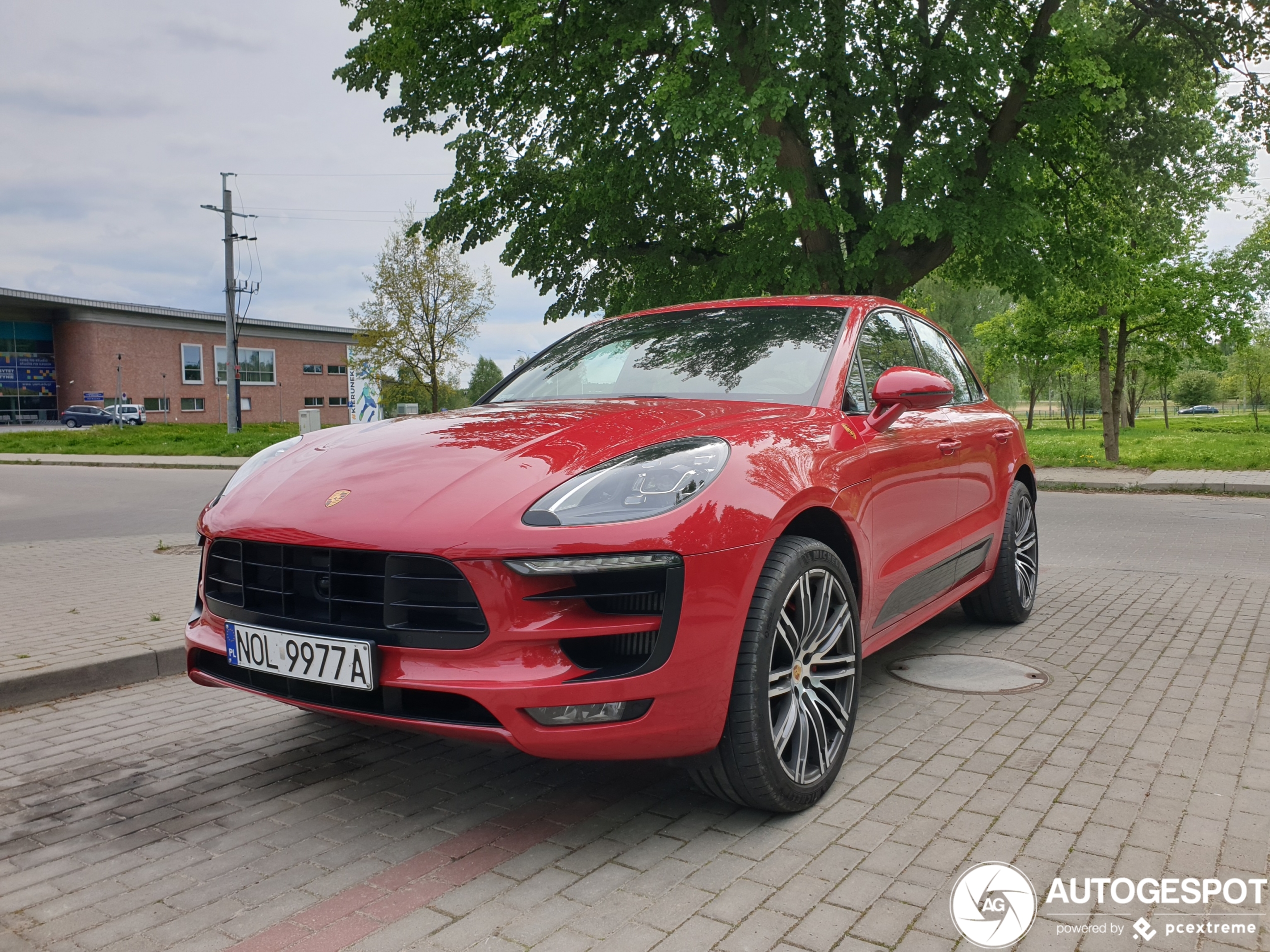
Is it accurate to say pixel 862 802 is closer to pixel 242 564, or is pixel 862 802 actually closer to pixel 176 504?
pixel 242 564

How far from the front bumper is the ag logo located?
2.42 ft

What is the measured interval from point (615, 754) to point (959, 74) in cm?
1413

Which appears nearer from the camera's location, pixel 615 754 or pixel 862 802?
pixel 615 754

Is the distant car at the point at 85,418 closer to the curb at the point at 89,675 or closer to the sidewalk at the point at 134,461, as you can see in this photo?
the sidewalk at the point at 134,461

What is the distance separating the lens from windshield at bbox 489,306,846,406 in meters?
3.83

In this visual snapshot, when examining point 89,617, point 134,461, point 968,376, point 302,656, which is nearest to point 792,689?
point 302,656

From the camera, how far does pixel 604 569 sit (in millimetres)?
2568

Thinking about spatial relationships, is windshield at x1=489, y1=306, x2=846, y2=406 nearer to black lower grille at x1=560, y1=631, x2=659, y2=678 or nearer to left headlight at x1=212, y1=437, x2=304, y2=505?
left headlight at x1=212, y1=437, x2=304, y2=505

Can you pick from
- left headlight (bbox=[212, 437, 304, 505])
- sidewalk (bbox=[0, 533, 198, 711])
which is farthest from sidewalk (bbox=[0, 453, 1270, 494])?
left headlight (bbox=[212, 437, 304, 505])

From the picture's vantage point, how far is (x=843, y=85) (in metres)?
14.8

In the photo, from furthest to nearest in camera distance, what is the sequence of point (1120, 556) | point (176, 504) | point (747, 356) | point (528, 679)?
point (176, 504), point (1120, 556), point (747, 356), point (528, 679)

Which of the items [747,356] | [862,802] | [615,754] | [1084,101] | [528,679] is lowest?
[862,802]

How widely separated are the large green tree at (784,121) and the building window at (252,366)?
171 feet

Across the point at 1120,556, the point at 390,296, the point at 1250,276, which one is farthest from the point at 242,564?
the point at 390,296
